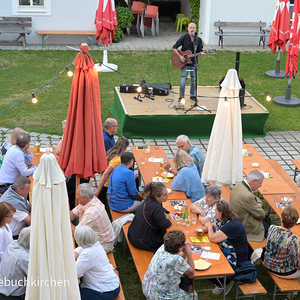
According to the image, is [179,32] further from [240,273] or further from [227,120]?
[240,273]

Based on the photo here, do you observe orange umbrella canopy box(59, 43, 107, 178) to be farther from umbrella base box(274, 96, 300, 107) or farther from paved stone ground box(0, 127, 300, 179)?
umbrella base box(274, 96, 300, 107)

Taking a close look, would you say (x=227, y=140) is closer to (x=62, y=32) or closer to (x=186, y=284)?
(x=186, y=284)

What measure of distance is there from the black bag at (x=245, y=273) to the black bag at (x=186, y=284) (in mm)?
690

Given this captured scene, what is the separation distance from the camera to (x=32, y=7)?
1777 cm

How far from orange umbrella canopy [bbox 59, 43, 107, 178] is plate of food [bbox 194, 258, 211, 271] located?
197 cm

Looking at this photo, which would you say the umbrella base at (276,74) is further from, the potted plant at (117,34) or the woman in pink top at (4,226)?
the woman in pink top at (4,226)

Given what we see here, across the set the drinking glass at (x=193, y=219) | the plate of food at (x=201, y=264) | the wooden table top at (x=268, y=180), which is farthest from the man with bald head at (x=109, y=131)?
the plate of food at (x=201, y=264)

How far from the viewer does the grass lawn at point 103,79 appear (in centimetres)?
1177

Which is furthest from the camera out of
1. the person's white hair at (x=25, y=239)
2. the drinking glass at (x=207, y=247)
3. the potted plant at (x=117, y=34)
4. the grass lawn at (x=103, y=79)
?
the potted plant at (x=117, y=34)

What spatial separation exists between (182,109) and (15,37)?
32.0 ft

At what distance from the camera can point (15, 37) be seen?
1789cm

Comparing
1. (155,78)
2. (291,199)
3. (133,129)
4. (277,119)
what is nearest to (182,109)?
(133,129)

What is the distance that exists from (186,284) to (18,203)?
261 cm

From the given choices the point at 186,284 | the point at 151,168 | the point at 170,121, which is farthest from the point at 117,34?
the point at 186,284
